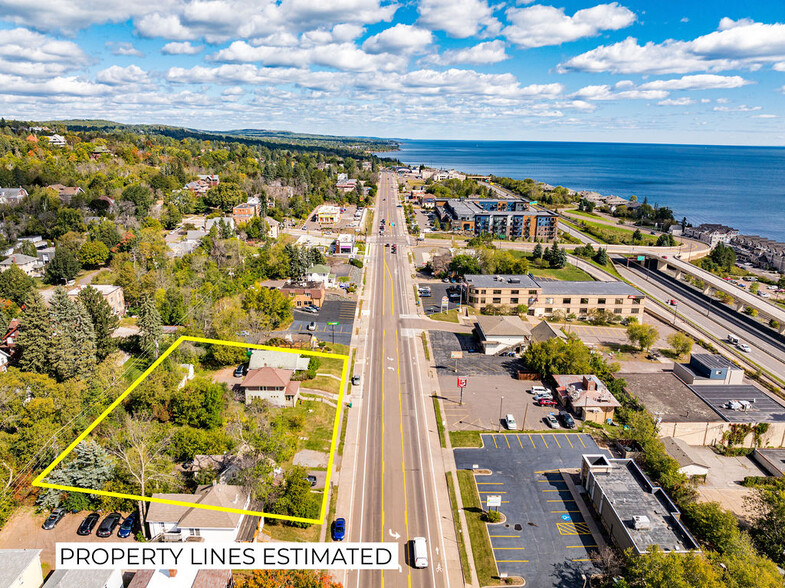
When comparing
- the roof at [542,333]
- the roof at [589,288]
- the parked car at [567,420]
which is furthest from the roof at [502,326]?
the parked car at [567,420]

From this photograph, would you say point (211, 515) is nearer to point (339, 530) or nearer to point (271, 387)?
point (271, 387)

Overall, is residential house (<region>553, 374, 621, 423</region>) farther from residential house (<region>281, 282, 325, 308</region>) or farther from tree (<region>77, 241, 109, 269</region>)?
tree (<region>77, 241, 109, 269</region>)

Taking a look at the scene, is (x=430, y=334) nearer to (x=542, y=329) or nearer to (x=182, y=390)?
(x=542, y=329)

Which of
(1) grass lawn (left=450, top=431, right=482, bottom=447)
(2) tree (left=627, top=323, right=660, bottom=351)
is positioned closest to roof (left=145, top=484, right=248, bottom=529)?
(1) grass lawn (left=450, top=431, right=482, bottom=447)

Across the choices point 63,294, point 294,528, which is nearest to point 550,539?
point 294,528

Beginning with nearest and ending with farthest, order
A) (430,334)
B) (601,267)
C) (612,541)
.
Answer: (612,541)
(430,334)
(601,267)

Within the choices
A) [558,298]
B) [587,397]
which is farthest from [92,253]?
[587,397]
